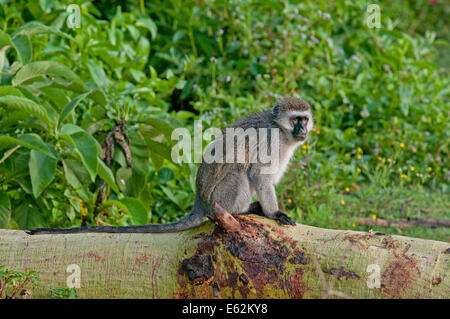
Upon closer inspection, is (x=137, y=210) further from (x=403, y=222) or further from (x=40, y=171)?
(x=403, y=222)

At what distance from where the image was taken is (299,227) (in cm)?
430

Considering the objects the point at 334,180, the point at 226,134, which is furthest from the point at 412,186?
the point at 226,134

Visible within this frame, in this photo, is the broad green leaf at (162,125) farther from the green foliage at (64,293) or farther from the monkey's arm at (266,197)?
the green foliage at (64,293)

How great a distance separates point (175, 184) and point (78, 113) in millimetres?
1360

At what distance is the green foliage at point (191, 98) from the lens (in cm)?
527

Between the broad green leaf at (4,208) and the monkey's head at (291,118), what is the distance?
7.69 ft

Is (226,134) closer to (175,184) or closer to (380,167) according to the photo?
(175,184)

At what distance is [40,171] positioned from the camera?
15.9 feet

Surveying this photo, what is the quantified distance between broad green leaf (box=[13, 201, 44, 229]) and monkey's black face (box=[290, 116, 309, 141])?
2340 mm

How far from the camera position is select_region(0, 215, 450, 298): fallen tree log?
3.76 m

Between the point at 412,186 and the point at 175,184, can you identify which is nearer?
the point at 175,184

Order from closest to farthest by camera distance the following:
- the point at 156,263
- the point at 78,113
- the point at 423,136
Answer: the point at 156,263 < the point at 78,113 < the point at 423,136

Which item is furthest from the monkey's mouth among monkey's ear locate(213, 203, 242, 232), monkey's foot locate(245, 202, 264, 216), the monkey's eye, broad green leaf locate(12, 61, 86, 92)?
broad green leaf locate(12, 61, 86, 92)

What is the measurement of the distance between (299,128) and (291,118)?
0.39 ft
